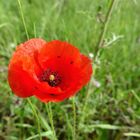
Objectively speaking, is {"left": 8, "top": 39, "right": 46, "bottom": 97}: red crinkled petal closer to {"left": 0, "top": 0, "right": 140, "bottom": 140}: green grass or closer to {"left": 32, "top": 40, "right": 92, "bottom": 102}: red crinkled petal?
{"left": 32, "top": 40, "right": 92, "bottom": 102}: red crinkled petal

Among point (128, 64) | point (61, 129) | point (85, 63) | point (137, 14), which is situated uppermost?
point (137, 14)

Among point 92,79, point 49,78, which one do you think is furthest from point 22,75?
point 92,79

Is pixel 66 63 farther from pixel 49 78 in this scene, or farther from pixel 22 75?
pixel 22 75

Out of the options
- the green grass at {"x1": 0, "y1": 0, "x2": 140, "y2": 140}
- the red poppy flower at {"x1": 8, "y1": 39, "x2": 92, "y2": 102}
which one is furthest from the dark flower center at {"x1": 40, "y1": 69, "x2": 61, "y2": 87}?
the green grass at {"x1": 0, "y1": 0, "x2": 140, "y2": 140}

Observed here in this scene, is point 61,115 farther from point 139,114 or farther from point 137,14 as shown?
point 137,14

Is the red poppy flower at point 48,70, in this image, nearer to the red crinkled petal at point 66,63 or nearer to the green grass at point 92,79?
the red crinkled petal at point 66,63

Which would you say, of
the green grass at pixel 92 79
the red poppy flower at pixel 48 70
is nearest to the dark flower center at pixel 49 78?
the red poppy flower at pixel 48 70

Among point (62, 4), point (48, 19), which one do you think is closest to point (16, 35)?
point (48, 19)

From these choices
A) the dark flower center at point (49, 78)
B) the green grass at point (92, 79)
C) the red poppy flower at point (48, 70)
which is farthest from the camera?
the green grass at point (92, 79)
